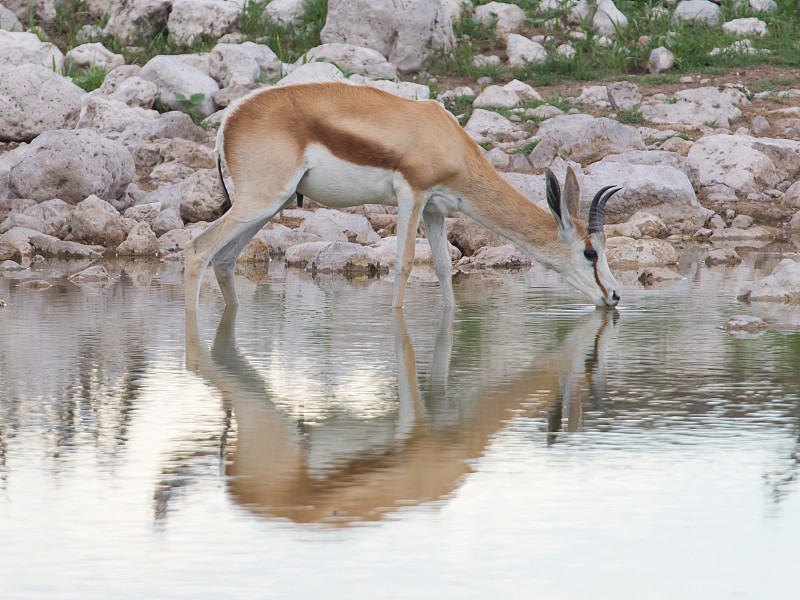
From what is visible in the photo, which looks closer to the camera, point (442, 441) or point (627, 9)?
point (442, 441)

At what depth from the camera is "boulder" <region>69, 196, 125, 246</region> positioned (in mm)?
14414

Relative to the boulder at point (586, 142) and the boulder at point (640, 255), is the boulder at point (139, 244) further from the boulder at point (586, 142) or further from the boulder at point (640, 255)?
the boulder at point (586, 142)

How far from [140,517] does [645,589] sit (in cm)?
152

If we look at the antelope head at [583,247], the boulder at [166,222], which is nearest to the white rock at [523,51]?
the boulder at [166,222]

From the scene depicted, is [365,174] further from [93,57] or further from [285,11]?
[285,11]

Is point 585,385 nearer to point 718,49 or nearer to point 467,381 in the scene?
point 467,381

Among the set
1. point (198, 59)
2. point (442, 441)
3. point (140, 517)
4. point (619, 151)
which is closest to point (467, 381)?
point (442, 441)

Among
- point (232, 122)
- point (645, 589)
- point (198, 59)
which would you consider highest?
point (198, 59)

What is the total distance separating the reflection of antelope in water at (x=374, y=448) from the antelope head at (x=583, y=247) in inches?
88.0

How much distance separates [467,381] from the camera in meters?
6.09

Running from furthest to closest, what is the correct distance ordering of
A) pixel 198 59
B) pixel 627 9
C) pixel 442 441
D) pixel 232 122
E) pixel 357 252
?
pixel 627 9 < pixel 198 59 < pixel 357 252 < pixel 232 122 < pixel 442 441

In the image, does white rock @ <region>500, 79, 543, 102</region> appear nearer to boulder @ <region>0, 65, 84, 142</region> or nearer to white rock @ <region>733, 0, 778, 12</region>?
white rock @ <region>733, 0, 778, 12</region>

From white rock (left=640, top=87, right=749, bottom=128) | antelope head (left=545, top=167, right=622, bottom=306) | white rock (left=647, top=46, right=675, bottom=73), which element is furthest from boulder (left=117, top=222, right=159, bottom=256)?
white rock (left=647, top=46, right=675, bottom=73)

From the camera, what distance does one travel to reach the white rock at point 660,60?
2229 centimetres
